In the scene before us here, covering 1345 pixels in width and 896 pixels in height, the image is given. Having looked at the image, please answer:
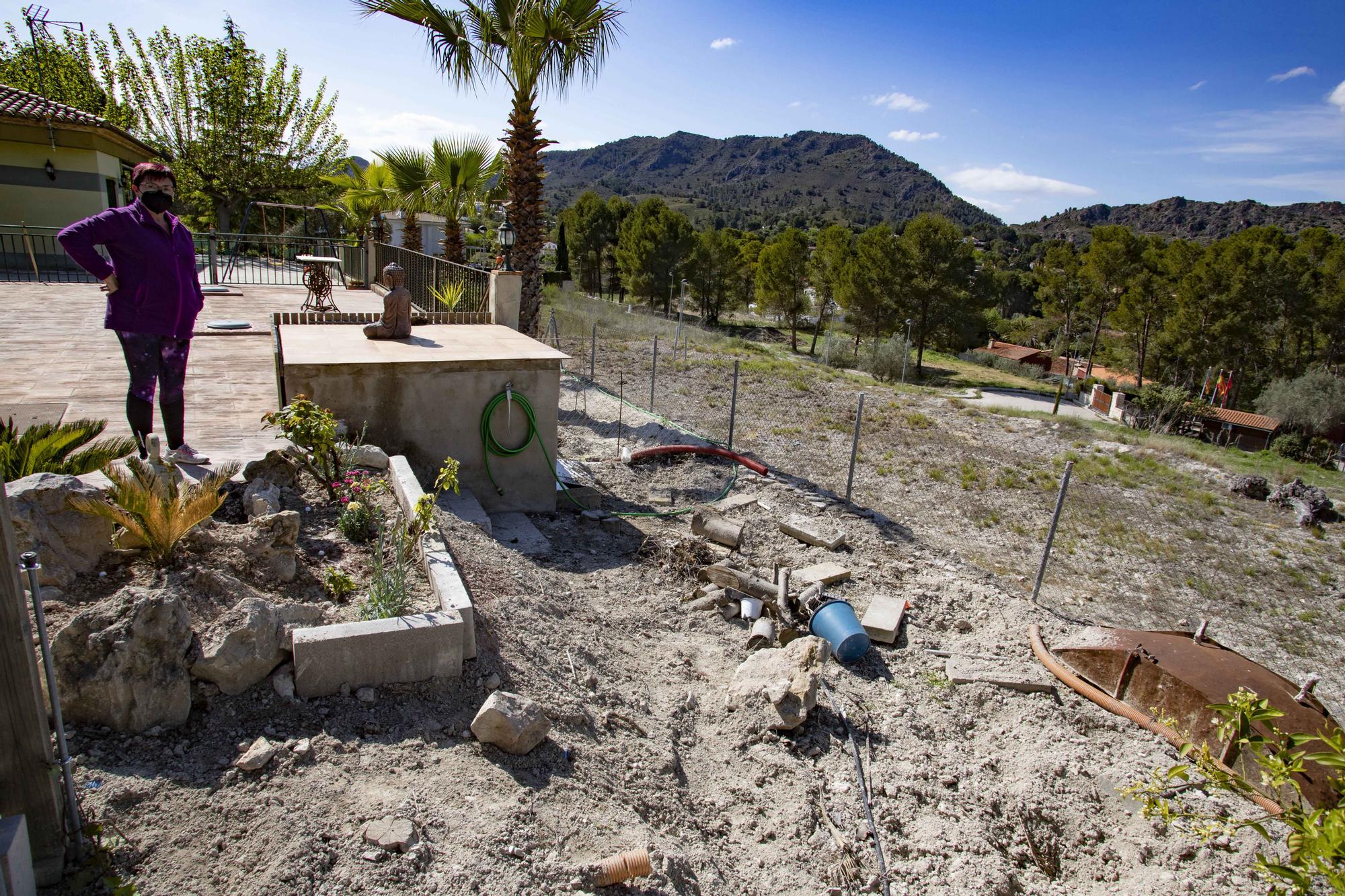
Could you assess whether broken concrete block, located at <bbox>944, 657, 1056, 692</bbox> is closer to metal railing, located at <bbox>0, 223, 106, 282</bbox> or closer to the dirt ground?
the dirt ground

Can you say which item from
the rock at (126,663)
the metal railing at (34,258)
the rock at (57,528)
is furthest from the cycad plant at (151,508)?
the metal railing at (34,258)

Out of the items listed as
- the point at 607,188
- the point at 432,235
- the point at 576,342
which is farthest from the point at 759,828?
the point at 607,188

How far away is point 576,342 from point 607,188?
150554mm

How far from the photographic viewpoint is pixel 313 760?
9.30 ft

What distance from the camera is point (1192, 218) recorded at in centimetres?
13075

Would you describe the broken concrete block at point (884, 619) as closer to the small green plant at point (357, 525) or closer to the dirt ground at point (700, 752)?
the dirt ground at point (700, 752)

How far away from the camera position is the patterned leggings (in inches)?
179

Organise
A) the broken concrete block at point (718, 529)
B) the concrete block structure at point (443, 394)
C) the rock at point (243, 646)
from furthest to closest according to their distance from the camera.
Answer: the broken concrete block at point (718, 529)
the concrete block structure at point (443, 394)
the rock at point (243, 646)

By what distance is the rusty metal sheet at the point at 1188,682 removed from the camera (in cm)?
387

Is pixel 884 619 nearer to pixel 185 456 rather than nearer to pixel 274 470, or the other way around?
pixel 274 470

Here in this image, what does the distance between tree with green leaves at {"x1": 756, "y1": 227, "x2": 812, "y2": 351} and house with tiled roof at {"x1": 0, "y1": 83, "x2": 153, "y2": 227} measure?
30.2 metres

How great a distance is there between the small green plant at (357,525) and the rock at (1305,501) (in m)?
12.3

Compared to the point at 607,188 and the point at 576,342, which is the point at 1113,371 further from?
the point at 607,188

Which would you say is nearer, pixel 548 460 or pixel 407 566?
pixel 407 566
